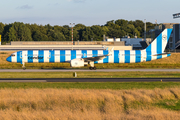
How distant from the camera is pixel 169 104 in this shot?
19109 mm

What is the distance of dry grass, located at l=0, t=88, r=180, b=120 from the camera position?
15.5m

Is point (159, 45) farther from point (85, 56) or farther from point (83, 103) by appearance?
point (83, 103)

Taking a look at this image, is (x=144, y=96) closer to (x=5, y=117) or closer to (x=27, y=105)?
(x=27, y=105)

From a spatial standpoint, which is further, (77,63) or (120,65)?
(120,65)

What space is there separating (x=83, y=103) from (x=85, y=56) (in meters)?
34.8

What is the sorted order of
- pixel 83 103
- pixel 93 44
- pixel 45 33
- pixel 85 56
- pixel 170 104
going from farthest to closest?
pixel 45 33 < pixel 93 44 < pixel 85 56 < pixel 83 103 < pixel 170 104

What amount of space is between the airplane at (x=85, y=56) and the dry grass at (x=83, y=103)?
2937 cm

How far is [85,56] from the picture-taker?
53.8m

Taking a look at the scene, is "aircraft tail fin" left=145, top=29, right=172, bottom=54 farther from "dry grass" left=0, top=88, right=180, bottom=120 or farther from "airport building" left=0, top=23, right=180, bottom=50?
"dry grass" left=0, top=88, right=180, bottom=120

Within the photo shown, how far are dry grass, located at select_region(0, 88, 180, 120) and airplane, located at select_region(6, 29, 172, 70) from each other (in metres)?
29.4

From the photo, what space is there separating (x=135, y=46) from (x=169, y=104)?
11820 centimetres

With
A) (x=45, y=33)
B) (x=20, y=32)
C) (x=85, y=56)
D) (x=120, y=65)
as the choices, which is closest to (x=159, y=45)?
(x=120, y=65)

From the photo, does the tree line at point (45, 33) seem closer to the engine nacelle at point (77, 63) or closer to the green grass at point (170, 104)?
the engine nacelle at point (77, 63)

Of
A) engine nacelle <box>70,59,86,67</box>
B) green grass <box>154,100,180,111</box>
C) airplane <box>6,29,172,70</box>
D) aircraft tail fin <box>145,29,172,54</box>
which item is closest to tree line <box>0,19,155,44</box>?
airplane <box>6,29,172,70</box>
